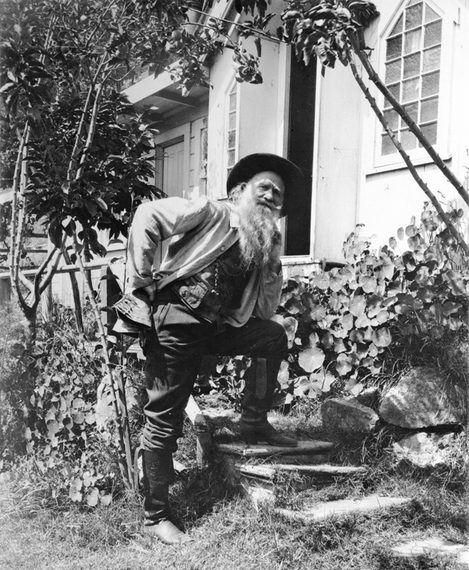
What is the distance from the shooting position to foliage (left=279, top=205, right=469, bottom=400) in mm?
4465

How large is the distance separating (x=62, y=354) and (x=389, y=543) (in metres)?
2.45

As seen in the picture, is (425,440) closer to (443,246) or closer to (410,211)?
(443,246)

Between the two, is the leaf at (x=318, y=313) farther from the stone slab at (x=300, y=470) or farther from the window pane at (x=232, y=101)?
the window pane at (x=232, y=101)

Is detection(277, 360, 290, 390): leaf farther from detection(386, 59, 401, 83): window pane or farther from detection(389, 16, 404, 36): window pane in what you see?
detection(389, 16, 404, 36): window pane

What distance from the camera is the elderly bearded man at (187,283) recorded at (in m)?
3.43

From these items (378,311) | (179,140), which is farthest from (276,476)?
(179,140)

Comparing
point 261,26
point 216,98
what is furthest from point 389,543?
point 216,98

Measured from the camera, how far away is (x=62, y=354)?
4.40 m

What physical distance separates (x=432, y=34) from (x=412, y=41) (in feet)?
0.71

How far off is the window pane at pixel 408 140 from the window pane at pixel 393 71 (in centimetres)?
51

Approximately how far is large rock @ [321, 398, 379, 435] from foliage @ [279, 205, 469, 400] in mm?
241

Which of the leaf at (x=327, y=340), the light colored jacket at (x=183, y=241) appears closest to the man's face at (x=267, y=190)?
the light colored jacket at (x=183, y=241)

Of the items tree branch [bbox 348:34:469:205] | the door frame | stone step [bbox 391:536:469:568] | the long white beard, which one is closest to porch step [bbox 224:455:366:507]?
stone step [bbox 391:536:469:568]

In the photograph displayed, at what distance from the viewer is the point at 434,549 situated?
3.33m
